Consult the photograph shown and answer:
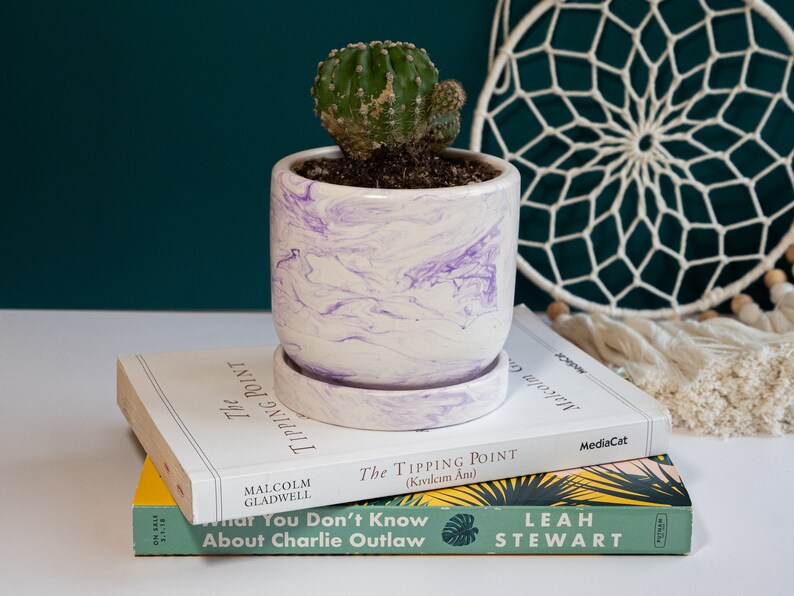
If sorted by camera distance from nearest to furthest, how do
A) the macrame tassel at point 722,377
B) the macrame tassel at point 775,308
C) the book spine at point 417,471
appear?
the book spine at point 417,471 < the macrame tassel at point 722,377 < the macrame tassel at point 775,308

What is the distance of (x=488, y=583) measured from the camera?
2.56 feet

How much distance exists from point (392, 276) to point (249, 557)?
26cm

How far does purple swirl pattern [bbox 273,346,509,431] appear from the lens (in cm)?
85

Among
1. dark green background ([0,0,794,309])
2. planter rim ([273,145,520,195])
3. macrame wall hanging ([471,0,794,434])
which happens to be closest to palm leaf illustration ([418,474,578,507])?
planter rim ([273,145,520,195])

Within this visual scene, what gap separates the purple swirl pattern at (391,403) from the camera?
850 millimetres

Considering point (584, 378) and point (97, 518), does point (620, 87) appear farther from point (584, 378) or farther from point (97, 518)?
point (97, 518)

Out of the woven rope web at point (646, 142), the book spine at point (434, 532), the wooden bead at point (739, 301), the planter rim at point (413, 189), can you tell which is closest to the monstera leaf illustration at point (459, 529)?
the book spine at point (434, 532)

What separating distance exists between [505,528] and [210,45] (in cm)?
79

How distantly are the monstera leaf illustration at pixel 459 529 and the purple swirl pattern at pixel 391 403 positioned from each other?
0.09 metres

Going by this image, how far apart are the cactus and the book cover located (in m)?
0.30

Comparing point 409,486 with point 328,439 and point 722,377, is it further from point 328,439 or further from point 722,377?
point 722,377

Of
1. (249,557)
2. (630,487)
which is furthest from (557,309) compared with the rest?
(249,557)

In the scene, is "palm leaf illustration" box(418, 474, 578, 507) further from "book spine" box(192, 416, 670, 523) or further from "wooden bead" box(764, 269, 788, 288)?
"wooden bead" box(764, 269, 788, 288)

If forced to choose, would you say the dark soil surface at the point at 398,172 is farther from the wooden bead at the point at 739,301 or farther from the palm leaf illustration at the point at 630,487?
the wooden bead at the point at 739,301
